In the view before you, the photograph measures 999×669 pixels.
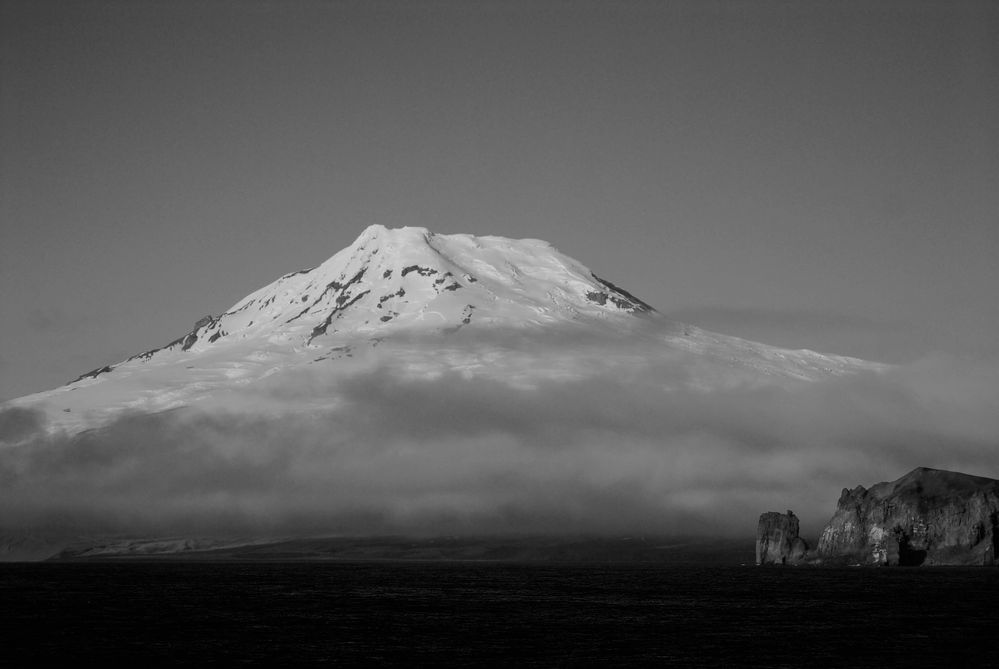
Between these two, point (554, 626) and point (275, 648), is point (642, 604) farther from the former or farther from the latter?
point (275, 648)

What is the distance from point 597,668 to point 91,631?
65.3 metres

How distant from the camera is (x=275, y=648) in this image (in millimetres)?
128875

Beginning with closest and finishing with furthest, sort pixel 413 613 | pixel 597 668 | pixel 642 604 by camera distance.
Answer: pixel 597 668
pixel 413 613
pixel 642 604

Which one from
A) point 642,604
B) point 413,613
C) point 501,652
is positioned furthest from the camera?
point 642,604

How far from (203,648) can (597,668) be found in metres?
42.2

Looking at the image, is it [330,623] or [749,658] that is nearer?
[749,658]

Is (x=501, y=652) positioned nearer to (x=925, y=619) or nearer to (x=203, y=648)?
(x=203, y=648)

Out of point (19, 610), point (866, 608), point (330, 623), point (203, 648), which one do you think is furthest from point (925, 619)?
point (19, 610)

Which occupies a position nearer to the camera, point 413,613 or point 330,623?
point 330,623

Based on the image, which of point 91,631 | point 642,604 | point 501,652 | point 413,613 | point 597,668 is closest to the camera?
point 597,668

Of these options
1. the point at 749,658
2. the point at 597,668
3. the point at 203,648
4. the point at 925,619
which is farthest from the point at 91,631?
the point at 925,619

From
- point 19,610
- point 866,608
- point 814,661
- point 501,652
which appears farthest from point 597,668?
point 19,610

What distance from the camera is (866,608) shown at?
180 m

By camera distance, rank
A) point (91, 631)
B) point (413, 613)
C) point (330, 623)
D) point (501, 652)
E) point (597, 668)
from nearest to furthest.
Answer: point (597, 668) < point (501, 652) < point (91, 631) < point (330, 623) < point (413, 613)
